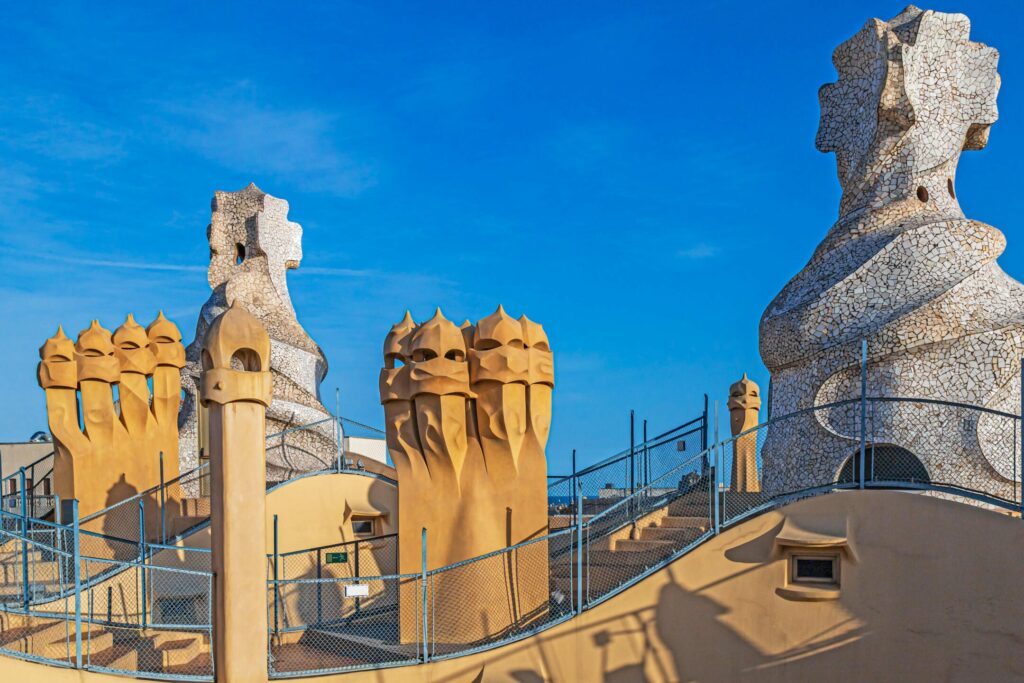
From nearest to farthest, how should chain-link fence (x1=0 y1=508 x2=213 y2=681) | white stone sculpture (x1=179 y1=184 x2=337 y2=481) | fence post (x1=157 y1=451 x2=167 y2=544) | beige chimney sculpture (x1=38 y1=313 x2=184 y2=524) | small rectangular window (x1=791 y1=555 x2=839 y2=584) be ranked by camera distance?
small rectangular window (x1=791 y1=555 x2=839 y2=584)
chain-link fence (x1=0 y1=508 x2=213 y2=681)
fence post (x1=157 y1=451 x2=167 y2=544)
beige chimney sculpture (x1=38 y1=313 x2=184 y2=524)
white stone sculpture (x1=179 y1=184 x2=337 y2=481)

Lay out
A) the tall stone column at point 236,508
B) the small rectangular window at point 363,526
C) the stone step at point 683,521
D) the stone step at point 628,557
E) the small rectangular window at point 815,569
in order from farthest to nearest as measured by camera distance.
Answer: the small rectangular window at point 363,526, the stone step at point 683,521, the stone step at point 628,557, the small rectangular window at point 815,569, the tall stone column at point 236,508

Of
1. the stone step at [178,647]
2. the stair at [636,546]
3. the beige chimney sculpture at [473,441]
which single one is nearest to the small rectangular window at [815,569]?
the stair at [636,546]

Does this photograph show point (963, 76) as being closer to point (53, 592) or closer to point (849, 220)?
point (849, 220)

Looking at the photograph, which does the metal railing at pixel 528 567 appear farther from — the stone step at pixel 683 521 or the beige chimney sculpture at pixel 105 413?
the beige chimney sculpture at pixel 105 413

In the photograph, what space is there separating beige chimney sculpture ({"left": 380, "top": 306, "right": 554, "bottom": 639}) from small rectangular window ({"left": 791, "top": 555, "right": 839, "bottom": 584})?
9.19 ft

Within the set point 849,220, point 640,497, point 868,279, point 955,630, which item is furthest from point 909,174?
point 955,630

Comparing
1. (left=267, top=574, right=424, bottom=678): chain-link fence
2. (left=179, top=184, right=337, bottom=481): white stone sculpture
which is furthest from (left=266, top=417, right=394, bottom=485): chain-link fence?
(left=267, top=574, right=424, bottom=678): chain-link fence

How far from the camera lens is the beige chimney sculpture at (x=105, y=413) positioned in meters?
15.4

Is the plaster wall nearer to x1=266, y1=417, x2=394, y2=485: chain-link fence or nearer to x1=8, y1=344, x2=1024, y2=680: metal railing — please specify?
x1=8, y1=344, x2=1024, y2=680: metal railing

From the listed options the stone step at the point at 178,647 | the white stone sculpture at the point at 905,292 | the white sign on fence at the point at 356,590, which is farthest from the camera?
the white stone sculpture at the point at 905,292

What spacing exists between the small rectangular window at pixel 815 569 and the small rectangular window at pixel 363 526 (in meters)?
8.04

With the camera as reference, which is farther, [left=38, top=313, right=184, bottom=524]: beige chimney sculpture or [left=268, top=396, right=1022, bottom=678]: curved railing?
[left=38, top=313, right=184, bottom=524]: beige chimney sculpture

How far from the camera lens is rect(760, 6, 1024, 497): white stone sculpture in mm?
12273

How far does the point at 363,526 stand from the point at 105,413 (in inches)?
172
